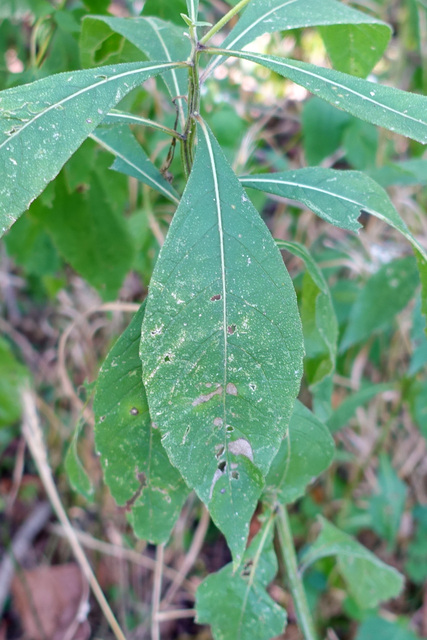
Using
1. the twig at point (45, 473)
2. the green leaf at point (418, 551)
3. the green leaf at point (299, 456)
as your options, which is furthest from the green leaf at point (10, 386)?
the green leaf at point (418, 551)

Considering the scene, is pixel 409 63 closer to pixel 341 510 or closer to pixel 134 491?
pixel 341 510

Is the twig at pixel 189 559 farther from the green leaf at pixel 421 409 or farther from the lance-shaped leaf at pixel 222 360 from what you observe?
the lance-shaped leaf at pixel 222 360

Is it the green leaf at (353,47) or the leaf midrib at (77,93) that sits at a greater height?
the green leaf at (353,47)

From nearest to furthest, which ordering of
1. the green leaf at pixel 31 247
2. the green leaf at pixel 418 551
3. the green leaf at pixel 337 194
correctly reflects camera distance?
the green leaf at pixel 337 194 < the green leaf at pixel 31 247 < the green leaf at pixel 418 551

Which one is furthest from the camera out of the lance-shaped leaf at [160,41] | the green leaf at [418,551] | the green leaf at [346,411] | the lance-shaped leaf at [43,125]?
the green leaf at [418,551]

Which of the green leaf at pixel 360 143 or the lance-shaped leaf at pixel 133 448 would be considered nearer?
the lance-shaped leaf at pixel 133 448

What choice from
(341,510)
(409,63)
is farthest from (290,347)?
(409,63)

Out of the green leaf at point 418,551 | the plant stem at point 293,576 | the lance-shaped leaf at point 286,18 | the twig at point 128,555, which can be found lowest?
the twig at point 128,555
